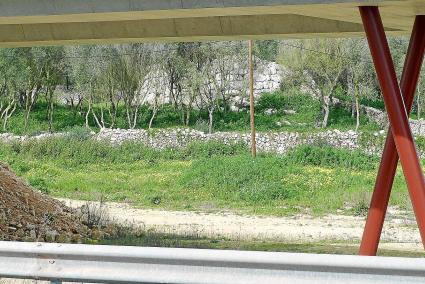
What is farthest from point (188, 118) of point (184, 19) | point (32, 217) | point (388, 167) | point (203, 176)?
point (388, 167)


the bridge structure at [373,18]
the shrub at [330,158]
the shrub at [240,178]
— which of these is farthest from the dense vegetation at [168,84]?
the bridge structure at [373,18]

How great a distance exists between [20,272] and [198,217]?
24.1 meters

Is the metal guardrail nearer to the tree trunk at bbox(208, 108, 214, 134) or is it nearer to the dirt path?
the dirt path

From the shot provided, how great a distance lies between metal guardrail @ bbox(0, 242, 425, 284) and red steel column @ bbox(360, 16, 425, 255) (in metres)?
7.13

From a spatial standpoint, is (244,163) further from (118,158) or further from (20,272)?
(20,272)

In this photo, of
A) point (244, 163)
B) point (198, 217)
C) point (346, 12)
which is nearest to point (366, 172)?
point (244, 163)

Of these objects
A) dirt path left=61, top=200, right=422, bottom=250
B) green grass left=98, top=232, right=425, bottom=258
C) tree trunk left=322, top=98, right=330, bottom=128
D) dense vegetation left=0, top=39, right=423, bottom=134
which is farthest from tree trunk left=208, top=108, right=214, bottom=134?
green grass left=98, top=232, right=425, bottom=258

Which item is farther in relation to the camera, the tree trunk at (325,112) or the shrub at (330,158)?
the tree trunk at (325,112)

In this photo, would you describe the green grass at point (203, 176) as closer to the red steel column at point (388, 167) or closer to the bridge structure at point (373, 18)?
the bridge structure at point (373, 18)

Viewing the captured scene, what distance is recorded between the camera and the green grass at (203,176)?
34.4 meters

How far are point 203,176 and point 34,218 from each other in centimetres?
1390

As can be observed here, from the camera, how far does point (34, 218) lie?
80.2 feet

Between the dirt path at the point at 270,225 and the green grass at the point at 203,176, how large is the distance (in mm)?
1444

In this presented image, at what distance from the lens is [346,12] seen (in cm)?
1402
